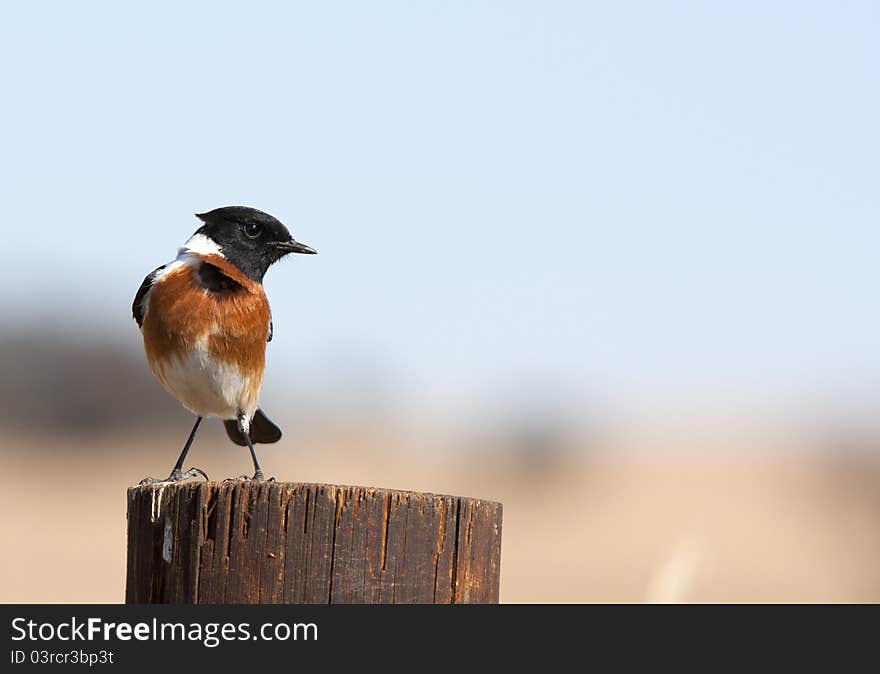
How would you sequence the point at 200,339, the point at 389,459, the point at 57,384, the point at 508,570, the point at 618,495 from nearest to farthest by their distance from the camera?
the point at 200,339, the point at 508,570, the point at 618,495, the point at 389,459, the point at 57,384

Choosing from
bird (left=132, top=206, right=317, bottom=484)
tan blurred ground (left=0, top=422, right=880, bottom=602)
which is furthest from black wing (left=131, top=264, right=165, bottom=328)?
tan blurred ground (left=0, top=422, right=880, bottom=602)

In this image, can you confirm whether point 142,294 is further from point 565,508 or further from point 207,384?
point 565,508

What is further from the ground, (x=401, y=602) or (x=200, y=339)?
(x=200, y=339)

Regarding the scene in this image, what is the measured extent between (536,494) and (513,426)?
8.11 metres

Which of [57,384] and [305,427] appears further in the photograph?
[57,384]

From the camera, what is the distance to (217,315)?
717 cm

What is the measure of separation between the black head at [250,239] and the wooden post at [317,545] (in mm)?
3080

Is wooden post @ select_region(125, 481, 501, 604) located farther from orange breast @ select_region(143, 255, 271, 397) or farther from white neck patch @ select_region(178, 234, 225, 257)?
white neck patch @ select_region(178, 234, 225, 257)

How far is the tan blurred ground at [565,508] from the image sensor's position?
17359 millimetres

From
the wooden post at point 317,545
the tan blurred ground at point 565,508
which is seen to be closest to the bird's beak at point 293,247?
the wooden post at point 317,545

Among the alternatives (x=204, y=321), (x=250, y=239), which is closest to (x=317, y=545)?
(x=204, y=321)
